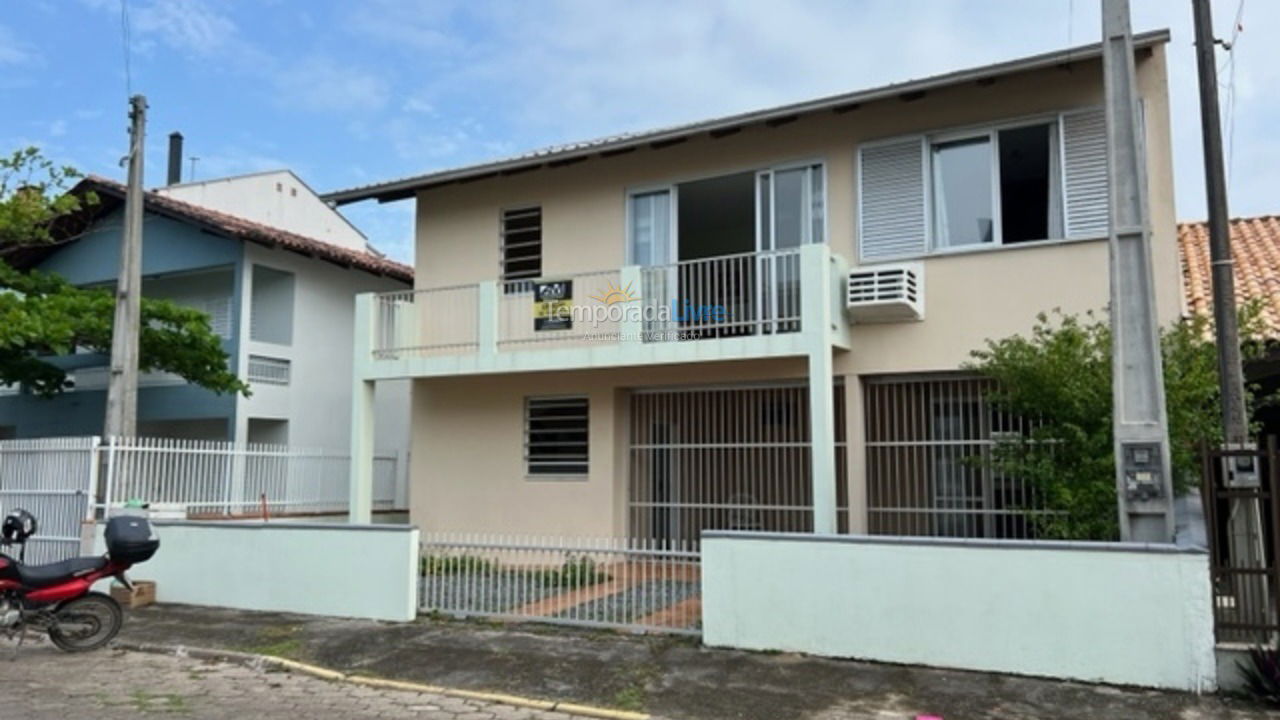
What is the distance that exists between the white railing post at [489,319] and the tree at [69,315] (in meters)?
5.19

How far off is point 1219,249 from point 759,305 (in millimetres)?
4933

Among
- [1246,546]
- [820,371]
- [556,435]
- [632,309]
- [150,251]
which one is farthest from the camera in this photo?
[150,251]

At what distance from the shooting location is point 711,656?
7.91 metres

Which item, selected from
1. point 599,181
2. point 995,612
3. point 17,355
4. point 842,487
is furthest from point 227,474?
point 995,612

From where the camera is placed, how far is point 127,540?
343 inches

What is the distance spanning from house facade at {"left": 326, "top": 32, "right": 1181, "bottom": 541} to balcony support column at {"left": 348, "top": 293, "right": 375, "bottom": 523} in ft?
0.11

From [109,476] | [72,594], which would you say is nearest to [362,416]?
[109,476]

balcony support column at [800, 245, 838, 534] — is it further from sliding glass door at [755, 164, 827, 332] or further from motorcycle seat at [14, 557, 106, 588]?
motorcycle seat at [14, 557, 106, 588]

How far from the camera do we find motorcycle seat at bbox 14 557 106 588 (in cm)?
846

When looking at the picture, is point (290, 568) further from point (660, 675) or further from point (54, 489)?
point (660, 675)

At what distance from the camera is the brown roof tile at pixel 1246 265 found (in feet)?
35.5

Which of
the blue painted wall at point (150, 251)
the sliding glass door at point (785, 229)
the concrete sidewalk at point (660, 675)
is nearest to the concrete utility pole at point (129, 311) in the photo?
the concrete sidewalk at point (660, 675)

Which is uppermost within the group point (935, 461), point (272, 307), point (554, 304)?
point (272, 307)

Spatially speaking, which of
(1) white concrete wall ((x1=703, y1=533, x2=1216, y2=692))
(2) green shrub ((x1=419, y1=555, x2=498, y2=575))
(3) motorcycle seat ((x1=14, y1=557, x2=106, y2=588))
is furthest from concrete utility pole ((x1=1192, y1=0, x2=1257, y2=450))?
(3) motorcycle seat ((x1=14, y1=557, x2=106, y2=588))
